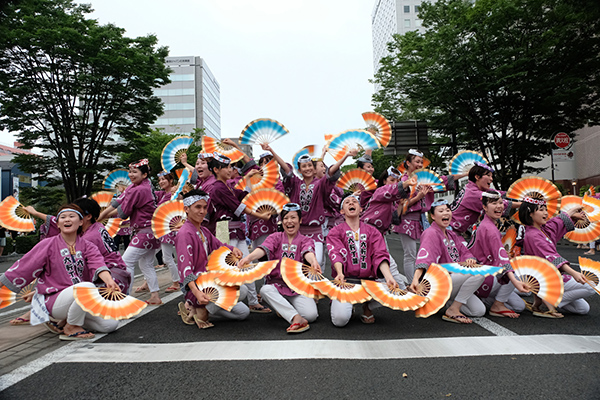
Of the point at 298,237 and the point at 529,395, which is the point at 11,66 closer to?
the point at 298,237

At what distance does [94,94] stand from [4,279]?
46.3ft

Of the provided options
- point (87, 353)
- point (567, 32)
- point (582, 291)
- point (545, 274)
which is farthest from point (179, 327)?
point (567, 32)

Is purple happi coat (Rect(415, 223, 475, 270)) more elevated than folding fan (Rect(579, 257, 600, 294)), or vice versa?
purple happi coat (Rect(415, 223, 475, 270))

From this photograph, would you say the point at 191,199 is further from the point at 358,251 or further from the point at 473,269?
the point at 473,269

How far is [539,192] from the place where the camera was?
486 centimetres

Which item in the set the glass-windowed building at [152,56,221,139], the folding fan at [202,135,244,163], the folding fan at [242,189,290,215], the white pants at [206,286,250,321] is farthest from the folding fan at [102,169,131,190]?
the glass-windowed building at [152,56,221,139]

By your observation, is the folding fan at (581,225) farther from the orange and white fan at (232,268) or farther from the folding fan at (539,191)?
the orange and white fan at (232,268)

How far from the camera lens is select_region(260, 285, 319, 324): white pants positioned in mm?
3938

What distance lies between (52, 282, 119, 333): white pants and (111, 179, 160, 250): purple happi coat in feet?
5.37

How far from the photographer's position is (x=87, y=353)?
325 centimetres

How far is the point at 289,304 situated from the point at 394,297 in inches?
38.0

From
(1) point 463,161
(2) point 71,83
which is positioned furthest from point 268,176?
(2) point 71,83

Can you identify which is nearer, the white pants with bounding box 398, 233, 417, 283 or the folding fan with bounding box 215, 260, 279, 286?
the folding fan with bounding box 215, 260, 279, 286

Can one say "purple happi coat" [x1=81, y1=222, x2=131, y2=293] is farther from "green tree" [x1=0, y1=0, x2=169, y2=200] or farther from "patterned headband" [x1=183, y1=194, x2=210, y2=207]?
"green tree" [x1=0, y1=0, x2=169, y2=200]
